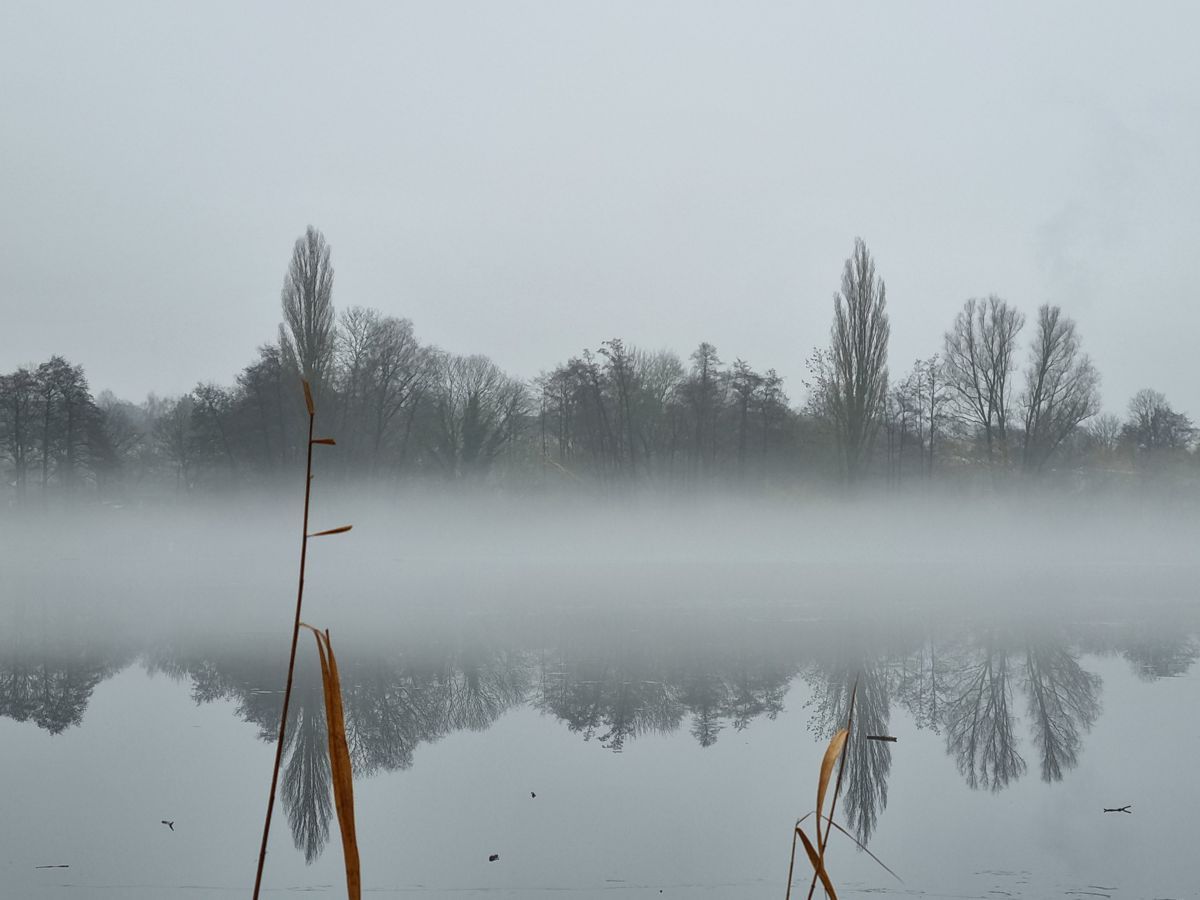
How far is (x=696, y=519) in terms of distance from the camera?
3316 centimetres

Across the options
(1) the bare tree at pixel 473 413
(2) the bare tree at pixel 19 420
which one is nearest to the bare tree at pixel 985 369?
(1) the bare tree at pixel 473 413

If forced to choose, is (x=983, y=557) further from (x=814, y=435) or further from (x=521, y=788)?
(x=521, y=788)

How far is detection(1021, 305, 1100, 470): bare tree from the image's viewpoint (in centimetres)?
3272

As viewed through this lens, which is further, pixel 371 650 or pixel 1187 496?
pixel 1187 496

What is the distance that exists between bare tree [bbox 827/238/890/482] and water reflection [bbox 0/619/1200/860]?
18793 mm

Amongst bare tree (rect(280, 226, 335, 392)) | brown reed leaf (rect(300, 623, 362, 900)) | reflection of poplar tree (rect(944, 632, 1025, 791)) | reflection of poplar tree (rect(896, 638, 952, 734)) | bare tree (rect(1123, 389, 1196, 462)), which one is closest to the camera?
brown reed leaf (rect(300, 623, 362, 900))

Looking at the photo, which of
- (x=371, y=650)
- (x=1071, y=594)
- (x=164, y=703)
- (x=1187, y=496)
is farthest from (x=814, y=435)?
(x=164, y=703)

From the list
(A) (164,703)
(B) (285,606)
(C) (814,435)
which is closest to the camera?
(A) (164,703)

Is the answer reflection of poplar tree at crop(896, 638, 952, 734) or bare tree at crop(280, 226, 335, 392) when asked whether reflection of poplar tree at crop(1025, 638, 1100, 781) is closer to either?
reflection of poplar tree at crop(896, 638, 952, 734)

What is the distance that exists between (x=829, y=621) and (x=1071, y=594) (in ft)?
20.8

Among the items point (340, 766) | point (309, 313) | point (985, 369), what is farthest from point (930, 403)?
point (340, 766)

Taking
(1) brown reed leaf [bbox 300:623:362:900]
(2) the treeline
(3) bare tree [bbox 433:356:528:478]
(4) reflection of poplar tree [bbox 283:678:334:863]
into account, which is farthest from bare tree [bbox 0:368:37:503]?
(1) brown reed leaf [bbox 300:623:362:900]

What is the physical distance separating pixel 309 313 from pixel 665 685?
24827 millimetres

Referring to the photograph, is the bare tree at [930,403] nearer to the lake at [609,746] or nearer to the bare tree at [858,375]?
the bare tree at [858,375]
